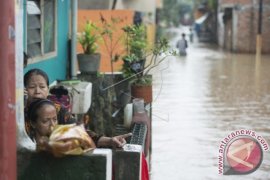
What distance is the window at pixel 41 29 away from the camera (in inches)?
248

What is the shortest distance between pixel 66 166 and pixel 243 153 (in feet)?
9.44

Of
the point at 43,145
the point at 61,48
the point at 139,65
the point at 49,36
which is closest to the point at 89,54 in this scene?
the point at 61,48

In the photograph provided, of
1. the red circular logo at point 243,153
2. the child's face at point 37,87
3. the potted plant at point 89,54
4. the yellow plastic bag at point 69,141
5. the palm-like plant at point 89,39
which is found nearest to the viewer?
the yellow plastic bag at point 69,141

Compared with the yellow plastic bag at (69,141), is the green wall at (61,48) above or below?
above

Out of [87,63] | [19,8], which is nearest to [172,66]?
[87,63]

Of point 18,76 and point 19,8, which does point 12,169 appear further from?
point 19,8

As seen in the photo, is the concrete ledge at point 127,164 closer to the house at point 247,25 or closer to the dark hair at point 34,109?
the dark hair at point 34,109

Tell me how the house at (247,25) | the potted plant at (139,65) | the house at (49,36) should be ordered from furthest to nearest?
the house at (247,25) < the potted plant at (139,65) < the house at (49,36)

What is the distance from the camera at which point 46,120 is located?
354 centimetres

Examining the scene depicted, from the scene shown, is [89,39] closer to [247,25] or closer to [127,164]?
[127,164]

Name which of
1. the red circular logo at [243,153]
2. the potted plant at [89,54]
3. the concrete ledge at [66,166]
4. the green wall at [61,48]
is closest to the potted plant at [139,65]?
the potted plant at [89,54]

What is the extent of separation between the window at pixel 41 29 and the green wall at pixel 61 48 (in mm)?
182

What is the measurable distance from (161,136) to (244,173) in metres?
2.66

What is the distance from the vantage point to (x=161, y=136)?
8.66 meters
